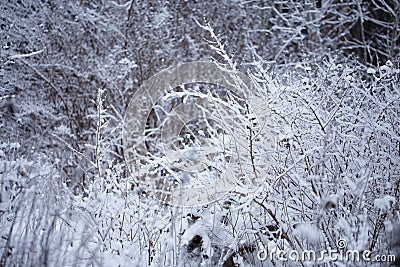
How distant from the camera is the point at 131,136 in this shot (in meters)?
8.45

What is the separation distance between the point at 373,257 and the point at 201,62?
7.14m

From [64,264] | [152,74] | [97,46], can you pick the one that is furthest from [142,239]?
[97,46]

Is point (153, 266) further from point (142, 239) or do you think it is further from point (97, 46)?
point (97, 46)

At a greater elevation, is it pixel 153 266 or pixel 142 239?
pixel 142 239

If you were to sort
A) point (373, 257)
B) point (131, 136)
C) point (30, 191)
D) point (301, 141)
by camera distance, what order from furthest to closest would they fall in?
point (131, 136) < point (301, 141) < point (30, 191) < point (373, 257)
